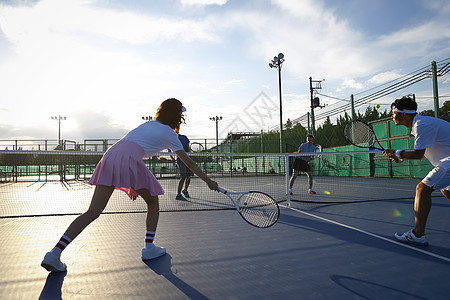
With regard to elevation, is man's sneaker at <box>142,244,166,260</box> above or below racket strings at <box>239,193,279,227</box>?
below

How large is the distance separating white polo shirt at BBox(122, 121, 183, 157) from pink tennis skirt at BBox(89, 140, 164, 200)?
5 centimetres

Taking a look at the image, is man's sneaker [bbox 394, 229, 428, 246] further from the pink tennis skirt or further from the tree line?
the tree line

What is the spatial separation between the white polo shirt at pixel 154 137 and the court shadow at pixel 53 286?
1148mm

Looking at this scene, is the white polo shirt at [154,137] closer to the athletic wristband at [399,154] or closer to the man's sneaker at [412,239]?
the athletic wristband at [399,154]

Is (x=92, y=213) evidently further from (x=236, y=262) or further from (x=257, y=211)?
(x=257, y=211)

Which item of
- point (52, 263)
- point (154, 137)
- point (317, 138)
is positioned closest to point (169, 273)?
point (52, 263)

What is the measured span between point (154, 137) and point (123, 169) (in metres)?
0.36

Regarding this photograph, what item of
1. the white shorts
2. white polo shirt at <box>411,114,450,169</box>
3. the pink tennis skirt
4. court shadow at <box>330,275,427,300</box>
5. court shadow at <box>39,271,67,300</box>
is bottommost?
court shadow at <box>330,275,427,300</box>

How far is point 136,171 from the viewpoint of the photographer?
2.59 m

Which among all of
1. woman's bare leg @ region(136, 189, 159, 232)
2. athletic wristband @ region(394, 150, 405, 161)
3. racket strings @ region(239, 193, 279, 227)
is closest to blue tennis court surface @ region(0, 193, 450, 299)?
racket strings @ region(239, 193, 279, 227)

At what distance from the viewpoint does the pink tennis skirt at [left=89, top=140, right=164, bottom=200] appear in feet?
8.30

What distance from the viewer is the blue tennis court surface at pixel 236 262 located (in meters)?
2.08

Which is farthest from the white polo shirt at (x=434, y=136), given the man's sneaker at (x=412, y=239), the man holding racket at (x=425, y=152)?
the man's sneaker at (x=412, y=239)

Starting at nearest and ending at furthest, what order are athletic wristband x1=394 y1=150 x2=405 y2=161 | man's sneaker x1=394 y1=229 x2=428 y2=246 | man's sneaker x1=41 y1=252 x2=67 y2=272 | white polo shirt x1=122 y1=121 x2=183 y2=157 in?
man's sneaker x1=41 y1=252 x2=67 y2=272 < white polo shirt x1=122 y1=121 x2=183 y2=157 < man's sneaker x1=394 y1=229 x2=428 y2=246 < athletic wristband x1=394 y1=150 x2=405 y2=161
